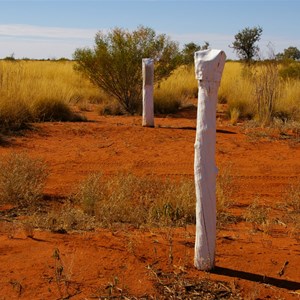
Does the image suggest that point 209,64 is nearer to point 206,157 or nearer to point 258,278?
point 206,157

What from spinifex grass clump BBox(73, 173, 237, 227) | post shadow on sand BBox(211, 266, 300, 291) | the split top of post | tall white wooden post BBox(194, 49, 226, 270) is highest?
the split top of post

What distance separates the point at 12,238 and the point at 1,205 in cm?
Answer: 151

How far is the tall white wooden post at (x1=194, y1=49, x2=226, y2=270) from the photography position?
4.40 metres

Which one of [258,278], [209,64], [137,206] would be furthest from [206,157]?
[137,206]

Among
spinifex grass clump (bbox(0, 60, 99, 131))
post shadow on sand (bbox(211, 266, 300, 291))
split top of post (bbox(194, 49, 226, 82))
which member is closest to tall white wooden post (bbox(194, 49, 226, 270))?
split top of post (bbox(194, 49, 226, 82))

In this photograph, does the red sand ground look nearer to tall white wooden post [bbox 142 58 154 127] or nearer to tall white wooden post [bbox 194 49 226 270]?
tall white wooden post [bbox 194 49 226 270]

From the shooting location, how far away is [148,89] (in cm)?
1334

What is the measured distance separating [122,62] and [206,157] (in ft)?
39.8

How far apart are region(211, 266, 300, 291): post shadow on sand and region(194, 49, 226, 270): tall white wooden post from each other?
118mm

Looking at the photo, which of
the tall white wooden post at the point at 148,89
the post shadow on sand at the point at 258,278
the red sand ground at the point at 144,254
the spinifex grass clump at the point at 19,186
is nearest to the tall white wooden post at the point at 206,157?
the post shadow on sand at the point at 258,278

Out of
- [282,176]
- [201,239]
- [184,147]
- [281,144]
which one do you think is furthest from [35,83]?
[201,239]

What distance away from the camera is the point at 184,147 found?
1117cm

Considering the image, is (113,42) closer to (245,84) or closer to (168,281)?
(245,84)

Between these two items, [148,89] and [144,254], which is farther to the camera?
[148,89]
